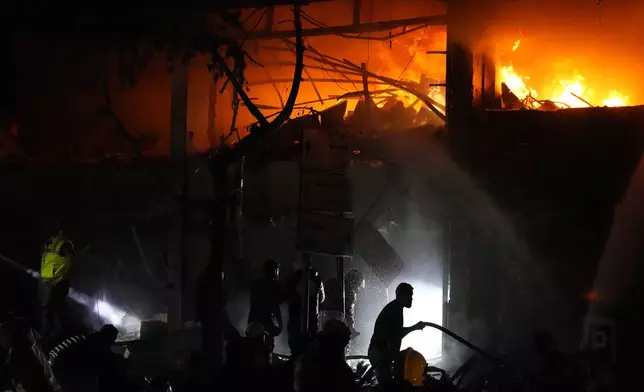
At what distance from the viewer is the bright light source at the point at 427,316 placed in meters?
13.0

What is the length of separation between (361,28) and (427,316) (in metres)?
5.80

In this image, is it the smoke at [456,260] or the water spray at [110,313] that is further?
the water spray at [110,313]

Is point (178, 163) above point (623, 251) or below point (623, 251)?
above

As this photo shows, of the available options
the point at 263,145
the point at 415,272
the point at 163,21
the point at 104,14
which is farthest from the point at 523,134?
the point at 104,14

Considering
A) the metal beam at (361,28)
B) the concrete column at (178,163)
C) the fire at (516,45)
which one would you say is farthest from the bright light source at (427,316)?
the fire at (516,45)

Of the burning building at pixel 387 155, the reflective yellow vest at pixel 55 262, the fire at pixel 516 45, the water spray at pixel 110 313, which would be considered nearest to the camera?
the burning building at pixel 387 155

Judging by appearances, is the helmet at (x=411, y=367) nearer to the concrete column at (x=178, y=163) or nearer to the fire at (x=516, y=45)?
the concrete column at (x=178, y=163)

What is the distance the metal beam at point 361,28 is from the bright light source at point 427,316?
481 cm

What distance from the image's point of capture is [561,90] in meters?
14.0

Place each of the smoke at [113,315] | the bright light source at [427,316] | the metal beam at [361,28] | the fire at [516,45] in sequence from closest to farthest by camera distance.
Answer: the metal beam at [361,28] → the bright light source at [427,316] → the fire at [516,45] → the smoke at [113,315]

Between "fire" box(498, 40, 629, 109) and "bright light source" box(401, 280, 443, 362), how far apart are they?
406cm

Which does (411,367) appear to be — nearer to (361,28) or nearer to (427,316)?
(427,316)

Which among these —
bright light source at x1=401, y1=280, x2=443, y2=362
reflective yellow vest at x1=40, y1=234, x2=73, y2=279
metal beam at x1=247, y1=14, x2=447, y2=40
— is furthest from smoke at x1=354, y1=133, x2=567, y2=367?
reflective yellow vest at x1=40, y1=234, x2=73, y2=279

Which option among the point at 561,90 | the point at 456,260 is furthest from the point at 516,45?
the point at 456,260
